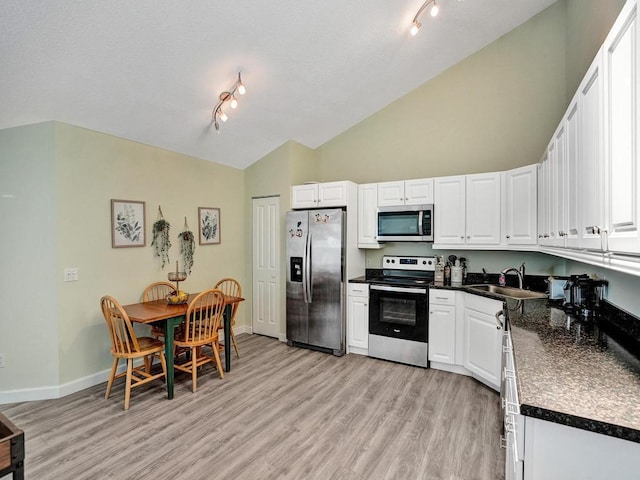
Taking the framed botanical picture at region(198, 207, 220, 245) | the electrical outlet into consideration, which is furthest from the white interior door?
the electrical outlet

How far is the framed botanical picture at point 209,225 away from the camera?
4.39 m

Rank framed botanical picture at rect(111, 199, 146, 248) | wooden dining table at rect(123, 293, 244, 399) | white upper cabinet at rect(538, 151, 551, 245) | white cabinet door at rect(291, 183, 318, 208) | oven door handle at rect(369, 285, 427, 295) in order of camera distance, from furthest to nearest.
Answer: white cabinet door at rect(291, 183, 318, 208) < oven door handle at rect(369, 285, 427, 295) < framed botanical picture at rect(111, 199, 146, 248) < wooden dining table at rect(123, 293, 244, 399) < white upper cabinet at rect(538, 151, 551, 245)

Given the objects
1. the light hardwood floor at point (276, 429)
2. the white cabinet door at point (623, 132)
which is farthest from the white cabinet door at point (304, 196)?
the white cabinet door at point (623, 132)

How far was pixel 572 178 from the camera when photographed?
1.78 metres

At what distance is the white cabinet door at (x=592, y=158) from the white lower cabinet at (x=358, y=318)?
8.71ft

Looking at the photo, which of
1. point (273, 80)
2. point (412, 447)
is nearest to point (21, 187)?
point (273, 80)

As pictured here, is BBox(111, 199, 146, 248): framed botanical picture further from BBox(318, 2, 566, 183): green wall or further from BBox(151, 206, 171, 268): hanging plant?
BBox(318, 2, 566, 183): green wall

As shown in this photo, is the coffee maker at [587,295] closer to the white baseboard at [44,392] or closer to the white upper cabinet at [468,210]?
the white upper cabinet at [468,210]

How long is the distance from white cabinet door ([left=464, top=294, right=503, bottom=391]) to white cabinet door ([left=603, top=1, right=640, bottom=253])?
197 centimetres

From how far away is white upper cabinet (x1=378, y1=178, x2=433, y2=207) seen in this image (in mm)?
3871

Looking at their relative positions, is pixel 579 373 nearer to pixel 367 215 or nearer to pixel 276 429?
pixel 276 429

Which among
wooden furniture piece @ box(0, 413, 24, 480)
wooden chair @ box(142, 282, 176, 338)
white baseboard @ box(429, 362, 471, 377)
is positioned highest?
wooden chair @ box(142, 282, 176, 338)

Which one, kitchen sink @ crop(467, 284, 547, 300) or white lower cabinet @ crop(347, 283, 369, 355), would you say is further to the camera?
white lower cabinet @ crop(347, 283, 369, 355)

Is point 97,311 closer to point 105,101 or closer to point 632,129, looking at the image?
point 105,101
